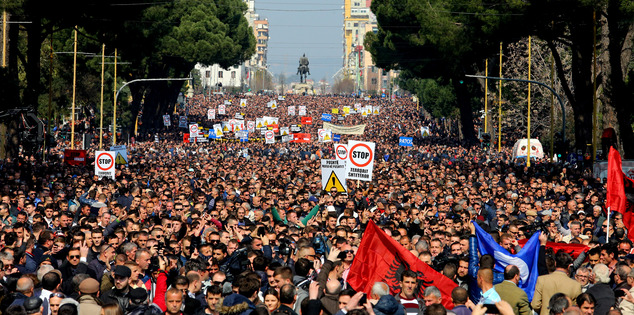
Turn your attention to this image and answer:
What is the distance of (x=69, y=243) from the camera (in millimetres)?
11648

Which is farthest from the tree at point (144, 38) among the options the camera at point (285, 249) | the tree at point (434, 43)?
the camera at point (285, 249)

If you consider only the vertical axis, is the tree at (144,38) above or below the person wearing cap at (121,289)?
above

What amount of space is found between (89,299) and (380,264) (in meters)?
2.66

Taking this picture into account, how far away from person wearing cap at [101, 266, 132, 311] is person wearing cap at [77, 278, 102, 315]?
0.28m

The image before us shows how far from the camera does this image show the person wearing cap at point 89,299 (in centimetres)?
762

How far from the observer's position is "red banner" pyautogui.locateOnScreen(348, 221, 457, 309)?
8891 millimetres

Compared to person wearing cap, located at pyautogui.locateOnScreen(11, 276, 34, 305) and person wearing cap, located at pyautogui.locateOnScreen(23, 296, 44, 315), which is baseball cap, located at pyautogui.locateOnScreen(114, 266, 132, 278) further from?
person wearing cap, located at pyautogui.locateOnScreen(23, 296, 44, 315)

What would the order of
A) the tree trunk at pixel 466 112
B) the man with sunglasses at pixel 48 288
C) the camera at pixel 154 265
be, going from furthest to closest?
the tree trunk at pixel 466 112 → the camera at pixel 154 265 → the man with sunglasses at pixel 48 288

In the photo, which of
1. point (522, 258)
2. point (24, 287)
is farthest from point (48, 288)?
point (522, 258)

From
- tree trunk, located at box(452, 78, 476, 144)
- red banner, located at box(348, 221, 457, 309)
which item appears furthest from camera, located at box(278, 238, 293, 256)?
tree trunk, located at box(452, 78, 476, 144)

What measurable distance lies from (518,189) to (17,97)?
14.7 metres

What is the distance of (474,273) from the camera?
9375 millimetres

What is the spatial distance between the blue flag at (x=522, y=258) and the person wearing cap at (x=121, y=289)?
11.0 ft

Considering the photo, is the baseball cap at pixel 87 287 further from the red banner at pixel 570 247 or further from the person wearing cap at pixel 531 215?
the person wearing cap at pixel 531 215
